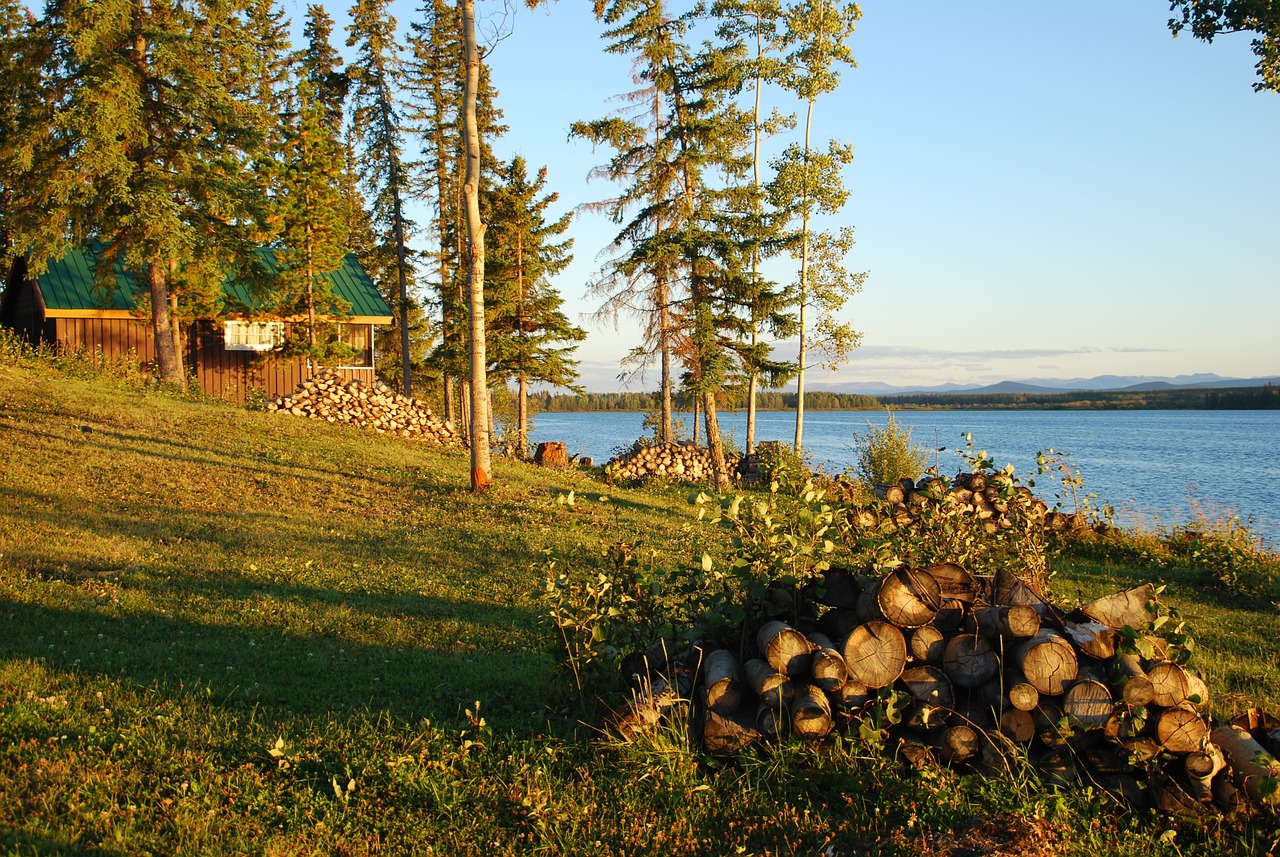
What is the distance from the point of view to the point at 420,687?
5.64m

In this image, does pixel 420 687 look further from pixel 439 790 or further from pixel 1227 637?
pixel 1227 637

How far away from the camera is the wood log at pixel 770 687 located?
15.1 feet

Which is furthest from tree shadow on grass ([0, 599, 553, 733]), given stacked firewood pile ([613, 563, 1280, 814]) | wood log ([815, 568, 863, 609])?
wood log ([815, 568, 863, 609])

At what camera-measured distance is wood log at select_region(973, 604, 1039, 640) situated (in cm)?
451

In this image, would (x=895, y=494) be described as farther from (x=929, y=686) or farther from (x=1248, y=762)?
(x=1248, y=762)

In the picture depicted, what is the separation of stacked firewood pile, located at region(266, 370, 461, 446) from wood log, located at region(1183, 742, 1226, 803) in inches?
772

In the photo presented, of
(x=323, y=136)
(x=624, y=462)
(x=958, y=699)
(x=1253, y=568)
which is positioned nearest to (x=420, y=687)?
(x=958, y=699)

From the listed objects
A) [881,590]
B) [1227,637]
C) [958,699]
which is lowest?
[1227,637]

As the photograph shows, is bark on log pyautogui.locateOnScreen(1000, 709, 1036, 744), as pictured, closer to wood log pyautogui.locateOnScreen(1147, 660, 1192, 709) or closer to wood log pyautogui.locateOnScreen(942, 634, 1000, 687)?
wood log pyautogui.locateOnScreen(942, 634, 1000, 687)

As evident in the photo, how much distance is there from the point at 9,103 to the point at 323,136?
25.3ft

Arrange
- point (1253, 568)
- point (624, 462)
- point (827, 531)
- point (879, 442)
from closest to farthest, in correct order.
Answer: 1. point (827, 531)
2. point (1253, 568)
3. point (879, 442)
4. point (624, 462)

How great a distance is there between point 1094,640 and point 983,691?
647 millimetres

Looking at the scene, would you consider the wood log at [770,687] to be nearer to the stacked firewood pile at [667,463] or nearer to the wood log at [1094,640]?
the wood log at [1094,640]

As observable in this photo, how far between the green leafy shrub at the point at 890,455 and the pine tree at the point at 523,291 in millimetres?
11781
